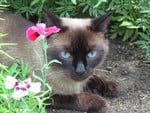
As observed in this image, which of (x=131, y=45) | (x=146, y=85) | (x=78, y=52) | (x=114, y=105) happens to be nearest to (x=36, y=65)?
(x=78, y=52)

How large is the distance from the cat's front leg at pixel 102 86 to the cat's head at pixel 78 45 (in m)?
0.35

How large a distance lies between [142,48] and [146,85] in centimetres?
35

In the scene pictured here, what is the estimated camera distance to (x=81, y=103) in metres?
2.97

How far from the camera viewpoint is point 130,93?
320 cm

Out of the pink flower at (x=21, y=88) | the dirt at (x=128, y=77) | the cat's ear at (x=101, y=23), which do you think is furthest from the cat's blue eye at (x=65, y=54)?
the pink flower at (x=21, y=88)

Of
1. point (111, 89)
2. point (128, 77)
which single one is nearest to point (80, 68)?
point (111, 89)

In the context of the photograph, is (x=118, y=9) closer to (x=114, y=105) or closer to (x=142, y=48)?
(x=142, y=48)

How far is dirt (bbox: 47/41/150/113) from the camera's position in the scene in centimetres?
305

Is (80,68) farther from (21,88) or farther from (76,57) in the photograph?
(21,88)

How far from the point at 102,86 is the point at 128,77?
0.24 meters

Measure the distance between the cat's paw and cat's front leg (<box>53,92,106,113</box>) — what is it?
20 centimetres

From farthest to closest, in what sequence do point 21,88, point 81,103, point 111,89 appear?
point 111,89 < point 81,103 < point 21,88

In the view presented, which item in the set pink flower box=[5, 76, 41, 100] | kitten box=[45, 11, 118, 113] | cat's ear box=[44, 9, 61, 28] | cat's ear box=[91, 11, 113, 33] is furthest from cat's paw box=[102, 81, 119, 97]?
pink flower box=[5, 76, 41, 100]

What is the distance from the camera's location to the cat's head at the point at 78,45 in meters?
2.75
